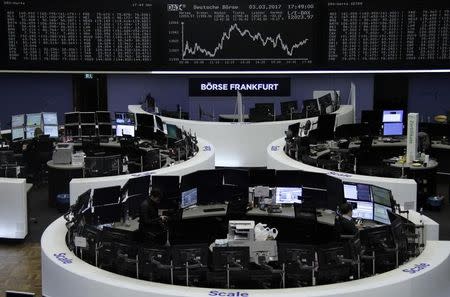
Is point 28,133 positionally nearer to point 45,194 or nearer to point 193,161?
point 45,194

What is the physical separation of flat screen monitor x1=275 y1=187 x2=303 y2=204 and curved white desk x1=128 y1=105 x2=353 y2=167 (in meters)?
5.15

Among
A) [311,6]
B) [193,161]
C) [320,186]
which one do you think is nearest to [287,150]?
[193,161]

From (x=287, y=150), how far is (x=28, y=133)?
558 centimetres

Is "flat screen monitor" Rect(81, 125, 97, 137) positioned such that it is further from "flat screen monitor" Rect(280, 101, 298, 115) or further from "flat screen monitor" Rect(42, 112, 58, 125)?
"flat screen monitor" Rect(280, 101, 298, 115)

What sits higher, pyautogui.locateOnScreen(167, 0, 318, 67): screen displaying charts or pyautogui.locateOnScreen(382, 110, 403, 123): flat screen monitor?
pyautogui.locateOnScreen(167, 0, 318, 67): screen displaying charts

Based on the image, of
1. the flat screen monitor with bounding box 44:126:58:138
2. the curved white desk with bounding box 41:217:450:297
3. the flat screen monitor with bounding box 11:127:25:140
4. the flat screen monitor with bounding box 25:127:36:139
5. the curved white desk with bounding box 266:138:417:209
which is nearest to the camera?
the curved white desk with bounding box 41:217:450:297

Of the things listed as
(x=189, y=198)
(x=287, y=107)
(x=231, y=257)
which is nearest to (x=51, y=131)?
(x=287, y=107)

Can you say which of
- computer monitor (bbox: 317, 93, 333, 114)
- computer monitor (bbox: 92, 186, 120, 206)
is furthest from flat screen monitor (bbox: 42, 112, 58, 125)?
computer monitor (bbox: 92, 186, 120, 206)

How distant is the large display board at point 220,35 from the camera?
15688mm

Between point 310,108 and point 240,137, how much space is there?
1766mm

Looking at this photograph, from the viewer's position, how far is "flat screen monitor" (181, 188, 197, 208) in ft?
34.8

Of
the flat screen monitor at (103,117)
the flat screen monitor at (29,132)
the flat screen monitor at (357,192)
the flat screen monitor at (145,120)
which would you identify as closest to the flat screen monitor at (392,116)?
the flat screen monitor at (145,120)

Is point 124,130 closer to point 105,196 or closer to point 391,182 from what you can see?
point 105,196

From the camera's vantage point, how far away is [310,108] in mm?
16516
